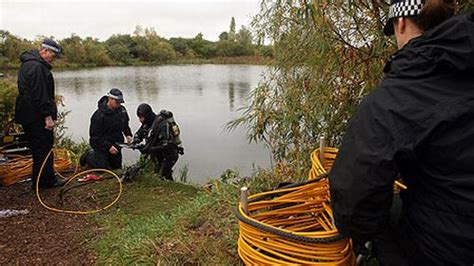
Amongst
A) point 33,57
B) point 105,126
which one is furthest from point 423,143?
point 105,126

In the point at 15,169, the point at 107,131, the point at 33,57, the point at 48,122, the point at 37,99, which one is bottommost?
the point at 15,169

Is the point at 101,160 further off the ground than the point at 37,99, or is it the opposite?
the point at 37,99

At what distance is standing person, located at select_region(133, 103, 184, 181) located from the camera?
557 centimetres

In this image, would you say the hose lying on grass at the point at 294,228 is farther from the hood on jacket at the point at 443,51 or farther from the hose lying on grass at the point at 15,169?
the hose lying on grass at the point at 15,169

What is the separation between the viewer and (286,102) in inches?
145

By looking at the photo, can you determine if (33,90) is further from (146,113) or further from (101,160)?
(146,113)

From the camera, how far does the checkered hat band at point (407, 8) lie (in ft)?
3.87

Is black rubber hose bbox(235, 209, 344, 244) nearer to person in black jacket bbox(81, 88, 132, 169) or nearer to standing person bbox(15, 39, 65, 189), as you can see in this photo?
standing person bbox(15, 39, 65, 189)

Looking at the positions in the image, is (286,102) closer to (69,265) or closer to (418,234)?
(69,265)

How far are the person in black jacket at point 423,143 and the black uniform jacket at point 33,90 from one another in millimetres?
3981

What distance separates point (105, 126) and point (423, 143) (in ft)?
16.8

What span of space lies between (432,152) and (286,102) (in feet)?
8.67

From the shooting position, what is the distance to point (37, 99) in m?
4.28

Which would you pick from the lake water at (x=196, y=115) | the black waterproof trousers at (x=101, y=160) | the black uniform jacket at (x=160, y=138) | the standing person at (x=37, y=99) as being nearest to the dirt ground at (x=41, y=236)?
the standing person at (x=37, y=99)
